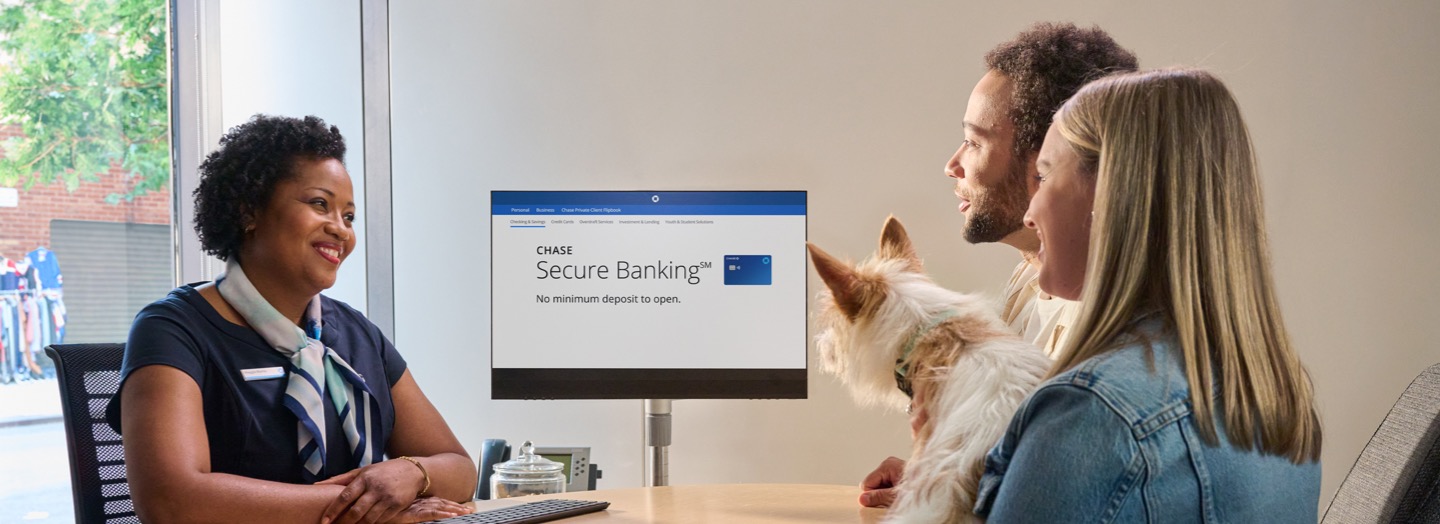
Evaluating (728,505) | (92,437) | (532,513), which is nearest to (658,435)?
(728,505)

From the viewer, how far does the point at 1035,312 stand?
215 centimetres

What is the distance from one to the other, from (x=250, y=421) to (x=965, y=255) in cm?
232

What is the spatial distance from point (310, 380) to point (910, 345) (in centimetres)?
133

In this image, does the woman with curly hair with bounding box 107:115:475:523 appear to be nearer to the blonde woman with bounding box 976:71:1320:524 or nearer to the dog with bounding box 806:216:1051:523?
the dog with bounding box 806:216:1051:523

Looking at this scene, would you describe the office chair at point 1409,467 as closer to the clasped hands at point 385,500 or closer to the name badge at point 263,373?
the clasped hands at point 385,500

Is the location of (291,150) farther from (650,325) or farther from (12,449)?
(12,449)

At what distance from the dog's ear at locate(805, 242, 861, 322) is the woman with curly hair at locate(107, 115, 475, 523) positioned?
0.96 metres

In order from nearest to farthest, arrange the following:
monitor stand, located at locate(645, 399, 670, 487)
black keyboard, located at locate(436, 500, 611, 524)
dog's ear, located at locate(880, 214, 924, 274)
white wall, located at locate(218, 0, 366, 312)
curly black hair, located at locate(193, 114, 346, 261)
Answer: dog's ear, located at locate(880, 214, 924, 274) < black keyboard, located at locate(436, 500, 611, 524) < curly black hair, located at locate(193, 114, 346, 261) < monitor stand, located at locate(645, 399, 670, 487) < white wall, located at locate(218, 0, 366, 312)

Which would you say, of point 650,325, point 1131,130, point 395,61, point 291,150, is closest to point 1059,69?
point 1131,130

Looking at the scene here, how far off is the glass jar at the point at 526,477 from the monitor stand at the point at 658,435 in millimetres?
419

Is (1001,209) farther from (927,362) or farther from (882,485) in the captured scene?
(927,362)

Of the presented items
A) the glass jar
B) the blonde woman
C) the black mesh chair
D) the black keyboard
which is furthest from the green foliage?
the blonde woman

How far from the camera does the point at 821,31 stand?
368 centimetres

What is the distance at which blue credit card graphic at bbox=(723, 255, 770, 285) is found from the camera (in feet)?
10.4
